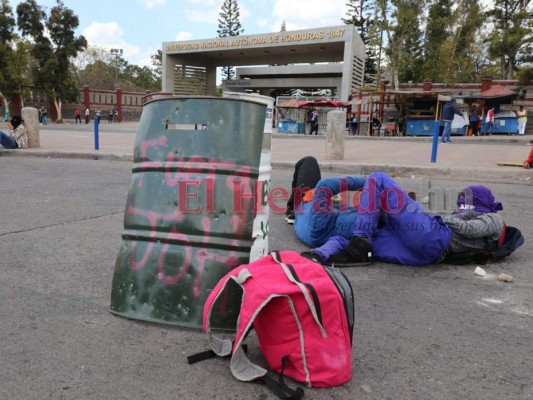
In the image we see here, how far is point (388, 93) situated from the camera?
1024 inches

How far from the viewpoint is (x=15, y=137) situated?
12.9m

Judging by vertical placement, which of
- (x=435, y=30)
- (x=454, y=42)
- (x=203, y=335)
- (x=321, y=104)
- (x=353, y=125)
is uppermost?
(x=435, y=30)

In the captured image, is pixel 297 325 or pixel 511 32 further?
pixel 511 32

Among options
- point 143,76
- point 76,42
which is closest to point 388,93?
point 76,42

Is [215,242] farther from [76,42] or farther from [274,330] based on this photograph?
[76,42]

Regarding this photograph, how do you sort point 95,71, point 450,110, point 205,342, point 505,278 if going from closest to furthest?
point 205,342 → point 505,278 → point 450,110 → point 95,71

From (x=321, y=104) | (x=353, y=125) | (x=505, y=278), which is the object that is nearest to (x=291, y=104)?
(x=321, y=104)

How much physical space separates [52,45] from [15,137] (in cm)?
3461

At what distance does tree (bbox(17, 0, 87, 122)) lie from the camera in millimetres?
41531

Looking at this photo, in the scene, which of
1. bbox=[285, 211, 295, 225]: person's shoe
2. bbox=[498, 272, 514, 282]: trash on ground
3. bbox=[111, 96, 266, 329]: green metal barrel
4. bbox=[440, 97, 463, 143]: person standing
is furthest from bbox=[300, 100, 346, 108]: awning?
bbox=[111, 96, 266, 329]: green metal barrel

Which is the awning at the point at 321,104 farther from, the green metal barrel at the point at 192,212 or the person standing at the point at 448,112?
the green metal barrel at the point at 192,212

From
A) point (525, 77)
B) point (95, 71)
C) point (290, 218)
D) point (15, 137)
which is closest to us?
point (290, 218)

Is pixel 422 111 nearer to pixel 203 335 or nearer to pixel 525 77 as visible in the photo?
pixel 525 77

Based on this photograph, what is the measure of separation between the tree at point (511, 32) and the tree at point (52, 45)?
120 ft
